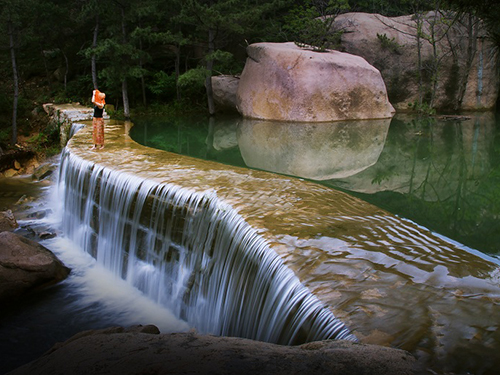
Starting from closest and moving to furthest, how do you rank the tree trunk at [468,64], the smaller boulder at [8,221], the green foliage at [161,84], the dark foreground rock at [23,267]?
the dark foreground rock at [23,267]
the smaller boulder at [8,221]
the green foliage at [161,84]
the tree trunk at [468,64]

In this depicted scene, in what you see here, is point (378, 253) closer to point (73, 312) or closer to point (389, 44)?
point (73, 312)

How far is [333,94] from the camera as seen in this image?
16094 millimetres

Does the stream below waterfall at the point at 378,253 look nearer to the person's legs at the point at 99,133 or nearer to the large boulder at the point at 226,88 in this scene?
the person's legs at the point at 99,133

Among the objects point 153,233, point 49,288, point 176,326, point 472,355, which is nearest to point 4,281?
point 49,288

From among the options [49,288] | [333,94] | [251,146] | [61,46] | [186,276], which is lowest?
[49,288]

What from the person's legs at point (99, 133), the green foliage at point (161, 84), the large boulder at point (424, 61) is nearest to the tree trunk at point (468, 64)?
the large boulder at point (424, 61)

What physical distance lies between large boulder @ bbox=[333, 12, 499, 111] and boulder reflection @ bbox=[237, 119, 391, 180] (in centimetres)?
554

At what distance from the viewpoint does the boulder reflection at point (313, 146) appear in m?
8.84

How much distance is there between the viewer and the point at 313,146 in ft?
36.6

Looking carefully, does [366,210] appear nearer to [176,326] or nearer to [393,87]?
[176,326]

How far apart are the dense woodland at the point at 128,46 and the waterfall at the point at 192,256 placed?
27.3 feet

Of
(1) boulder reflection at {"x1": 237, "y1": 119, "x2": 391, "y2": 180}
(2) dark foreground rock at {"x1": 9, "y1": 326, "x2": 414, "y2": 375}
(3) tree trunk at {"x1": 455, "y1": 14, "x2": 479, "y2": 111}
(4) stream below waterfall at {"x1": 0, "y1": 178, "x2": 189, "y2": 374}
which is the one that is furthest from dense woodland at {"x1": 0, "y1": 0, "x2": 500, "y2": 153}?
(2) dark foreground rock at {"x1": 9, "y1": 326, "x2": 414, "y2": 375}

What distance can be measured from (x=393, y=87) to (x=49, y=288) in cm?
1858

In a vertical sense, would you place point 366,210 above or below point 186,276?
above
